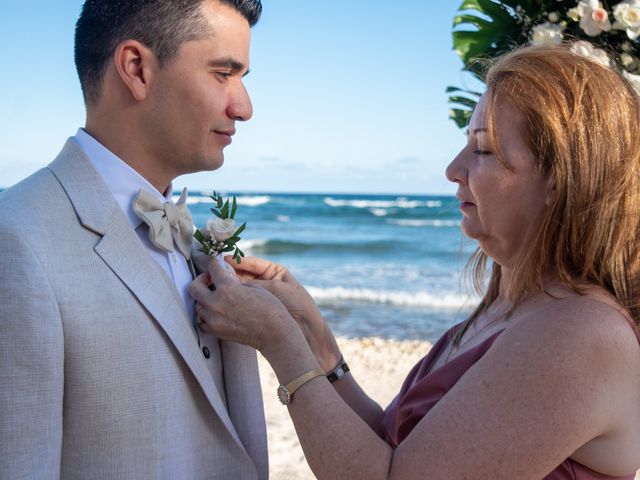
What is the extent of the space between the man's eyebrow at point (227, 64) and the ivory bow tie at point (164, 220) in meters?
0.45

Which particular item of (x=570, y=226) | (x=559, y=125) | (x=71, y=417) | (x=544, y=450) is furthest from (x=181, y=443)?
(x=559, y=125)

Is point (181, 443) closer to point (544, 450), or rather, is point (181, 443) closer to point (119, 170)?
point (119, 170)

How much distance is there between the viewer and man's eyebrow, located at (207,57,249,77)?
6.96 feet

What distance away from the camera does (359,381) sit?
851 cm

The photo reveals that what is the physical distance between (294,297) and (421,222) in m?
33.9

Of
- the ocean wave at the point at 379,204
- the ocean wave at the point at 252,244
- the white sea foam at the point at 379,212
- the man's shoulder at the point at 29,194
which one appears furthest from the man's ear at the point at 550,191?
the ocean wave at the point at 379,204

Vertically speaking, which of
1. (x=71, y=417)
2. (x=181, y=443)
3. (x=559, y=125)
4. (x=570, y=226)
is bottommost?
(x=181, y=443)

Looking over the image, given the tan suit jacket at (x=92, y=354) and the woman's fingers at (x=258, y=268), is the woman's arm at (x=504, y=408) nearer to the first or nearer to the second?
the tan suit jacket at (x=92, y=354)

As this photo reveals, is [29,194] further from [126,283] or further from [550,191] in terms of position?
[550,191]

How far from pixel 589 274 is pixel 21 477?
172 centimetres

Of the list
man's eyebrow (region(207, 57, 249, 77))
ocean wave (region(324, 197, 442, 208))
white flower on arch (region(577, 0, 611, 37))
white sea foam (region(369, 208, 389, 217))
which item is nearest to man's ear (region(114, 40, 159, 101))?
man's eyebrow (region(207, 57, 249, 77))

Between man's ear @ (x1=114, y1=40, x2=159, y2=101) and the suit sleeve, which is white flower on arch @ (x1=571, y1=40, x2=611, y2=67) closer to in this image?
man's ear @ (x1=114, y1=40, x2=159, y2=101)

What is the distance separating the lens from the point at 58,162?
2.06 metres

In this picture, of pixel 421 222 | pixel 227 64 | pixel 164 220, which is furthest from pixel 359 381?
pixel 421 222
